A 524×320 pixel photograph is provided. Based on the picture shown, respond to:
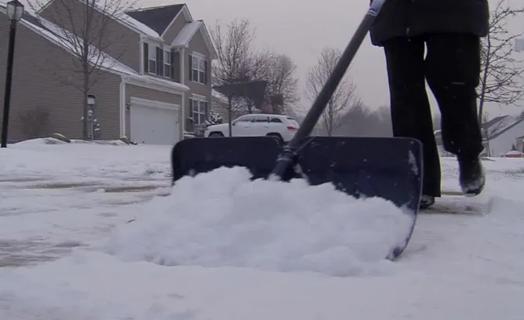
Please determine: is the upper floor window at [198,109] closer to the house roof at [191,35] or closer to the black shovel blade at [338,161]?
the house roof at [191,35]

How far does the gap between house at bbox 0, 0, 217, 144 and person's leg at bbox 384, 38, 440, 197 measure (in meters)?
19.8

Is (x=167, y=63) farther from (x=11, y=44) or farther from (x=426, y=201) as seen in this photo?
(x=426, y=201)

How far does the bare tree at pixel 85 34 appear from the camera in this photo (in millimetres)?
19609

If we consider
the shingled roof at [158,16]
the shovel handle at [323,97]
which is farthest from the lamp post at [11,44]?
the shingled roof at [158,16]

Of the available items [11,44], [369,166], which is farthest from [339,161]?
[11,44]

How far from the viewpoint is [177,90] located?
84.5 feet

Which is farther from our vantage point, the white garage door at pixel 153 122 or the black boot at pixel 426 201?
the white garage door at pixel 153 122

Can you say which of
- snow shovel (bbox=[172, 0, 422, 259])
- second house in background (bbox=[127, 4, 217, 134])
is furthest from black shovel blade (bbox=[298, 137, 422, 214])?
second house in background (bbox=[127, 4, 217, 134])

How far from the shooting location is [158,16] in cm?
2748

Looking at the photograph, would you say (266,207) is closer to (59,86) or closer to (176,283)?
(176,283)

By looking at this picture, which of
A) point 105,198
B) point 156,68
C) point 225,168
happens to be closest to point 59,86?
point 156,68

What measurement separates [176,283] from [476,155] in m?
1.94

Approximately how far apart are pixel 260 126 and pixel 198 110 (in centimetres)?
891

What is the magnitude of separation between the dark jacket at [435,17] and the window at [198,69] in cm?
2638
